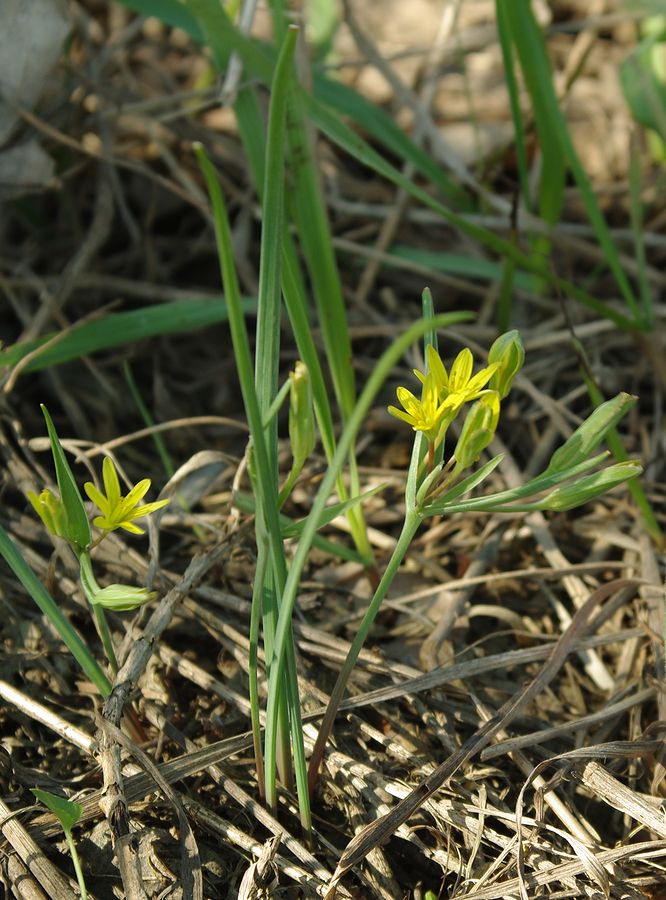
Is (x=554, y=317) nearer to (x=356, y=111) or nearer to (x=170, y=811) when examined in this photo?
(x=356, y=111)

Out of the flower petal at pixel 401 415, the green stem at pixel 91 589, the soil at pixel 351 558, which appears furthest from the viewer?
the soil at pixel 351 558

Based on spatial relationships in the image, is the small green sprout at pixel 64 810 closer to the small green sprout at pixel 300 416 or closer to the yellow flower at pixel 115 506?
the yellow flower at pixel 115 506

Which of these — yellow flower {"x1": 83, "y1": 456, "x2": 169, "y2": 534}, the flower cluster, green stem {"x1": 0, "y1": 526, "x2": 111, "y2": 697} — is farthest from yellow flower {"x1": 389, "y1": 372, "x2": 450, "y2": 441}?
green stem {"x1": 0, "y1": 526, "x2": 111, "y2": 697}

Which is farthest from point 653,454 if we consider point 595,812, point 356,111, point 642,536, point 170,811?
point 170,811

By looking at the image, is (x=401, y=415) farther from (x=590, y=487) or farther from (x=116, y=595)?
(x=116, y=595)

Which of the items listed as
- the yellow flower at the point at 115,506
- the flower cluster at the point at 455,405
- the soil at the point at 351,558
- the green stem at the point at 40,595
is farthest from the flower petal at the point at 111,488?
the flower cluster at the point at 455,405

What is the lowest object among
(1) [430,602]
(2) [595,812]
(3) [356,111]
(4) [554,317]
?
(2) [595,812]

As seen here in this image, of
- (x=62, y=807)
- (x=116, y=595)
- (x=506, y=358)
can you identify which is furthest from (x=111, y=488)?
(x=506, y=358)
